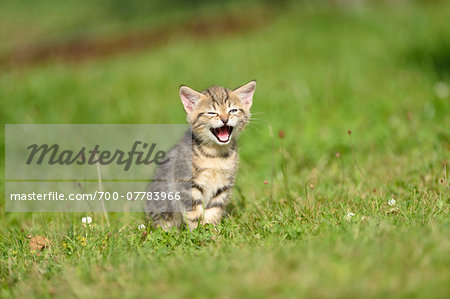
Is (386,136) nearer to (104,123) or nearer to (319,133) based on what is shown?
(319,133)

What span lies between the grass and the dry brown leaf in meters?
0.07

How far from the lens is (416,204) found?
11.7 ft

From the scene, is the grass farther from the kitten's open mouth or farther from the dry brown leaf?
the kitten's open mouth

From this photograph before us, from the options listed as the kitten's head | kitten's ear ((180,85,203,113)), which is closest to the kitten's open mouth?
the kitten's head

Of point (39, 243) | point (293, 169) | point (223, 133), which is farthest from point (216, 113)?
point (39, 243)

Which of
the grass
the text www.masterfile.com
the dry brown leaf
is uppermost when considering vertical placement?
the grass

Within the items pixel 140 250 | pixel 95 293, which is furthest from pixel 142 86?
pixel 95 293

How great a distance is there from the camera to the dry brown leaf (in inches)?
143

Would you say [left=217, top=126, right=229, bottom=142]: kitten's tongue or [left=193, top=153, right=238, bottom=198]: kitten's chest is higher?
[left=217, top=126, right=229, bottom=142]: kitten's tongue

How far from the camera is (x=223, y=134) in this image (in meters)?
3.87

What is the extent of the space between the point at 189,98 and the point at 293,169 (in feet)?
5.90

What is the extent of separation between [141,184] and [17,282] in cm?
228

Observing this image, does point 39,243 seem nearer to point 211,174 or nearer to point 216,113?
point 211,174

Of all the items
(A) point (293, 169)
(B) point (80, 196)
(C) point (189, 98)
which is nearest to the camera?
(C) point (189, 98)
